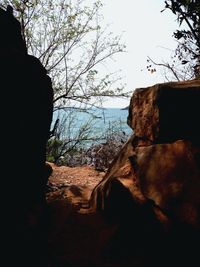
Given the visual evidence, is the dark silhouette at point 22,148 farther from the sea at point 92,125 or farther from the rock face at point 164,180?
the sea at point 92,125

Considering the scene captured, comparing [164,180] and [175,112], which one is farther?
[175,112]

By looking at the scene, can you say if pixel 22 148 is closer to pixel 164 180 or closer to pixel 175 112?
pixel 164 180

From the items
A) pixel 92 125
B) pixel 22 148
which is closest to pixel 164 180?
pixel 22 148

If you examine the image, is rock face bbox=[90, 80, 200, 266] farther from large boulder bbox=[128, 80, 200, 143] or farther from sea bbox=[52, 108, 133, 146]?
sea bbox=[52, 108, 133, 146]

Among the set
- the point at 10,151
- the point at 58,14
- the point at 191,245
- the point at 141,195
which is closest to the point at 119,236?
the point at 141,195

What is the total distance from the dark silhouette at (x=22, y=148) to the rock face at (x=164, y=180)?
3.98 feet

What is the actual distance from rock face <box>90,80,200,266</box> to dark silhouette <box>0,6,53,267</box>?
1.21 metres

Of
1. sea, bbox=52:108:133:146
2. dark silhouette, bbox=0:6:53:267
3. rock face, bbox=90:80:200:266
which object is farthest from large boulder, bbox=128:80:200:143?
sea, bbox=52:108:133:146

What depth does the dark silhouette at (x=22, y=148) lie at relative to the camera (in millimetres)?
3873

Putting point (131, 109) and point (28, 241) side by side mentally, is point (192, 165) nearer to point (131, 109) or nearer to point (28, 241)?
point (131, 109)

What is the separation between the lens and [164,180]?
4156 mm

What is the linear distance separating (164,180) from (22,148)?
2011 mm

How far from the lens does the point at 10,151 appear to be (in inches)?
156

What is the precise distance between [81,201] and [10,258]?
85.2 inches
